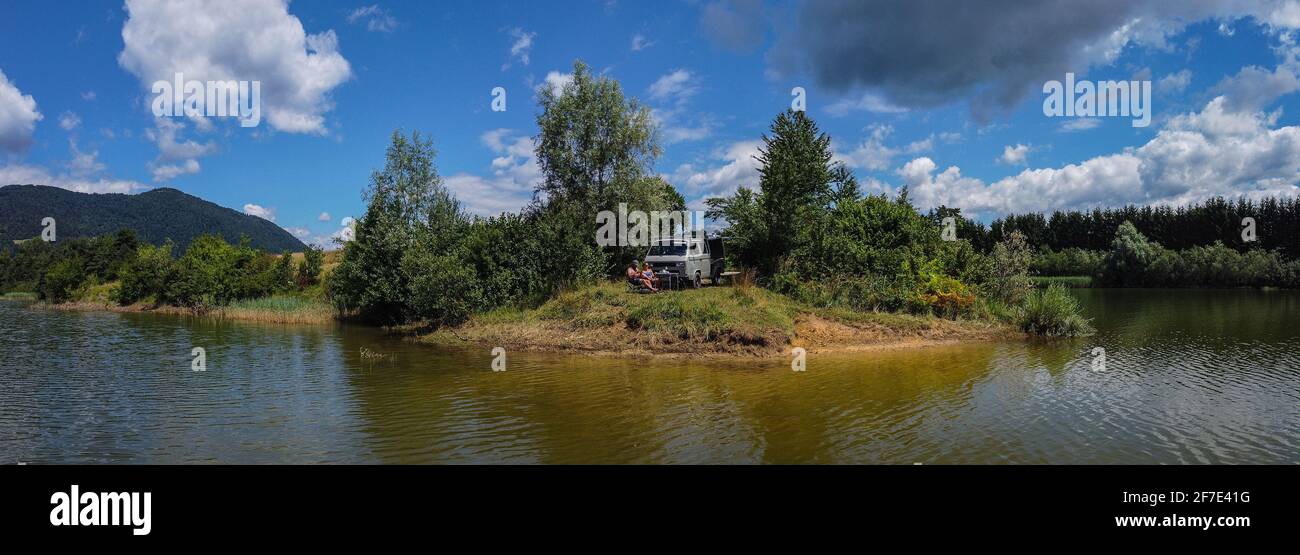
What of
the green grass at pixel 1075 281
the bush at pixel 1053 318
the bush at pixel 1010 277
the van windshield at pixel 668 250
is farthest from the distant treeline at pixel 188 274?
the green grass at pixel 1075 281

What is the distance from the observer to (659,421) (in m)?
10.8

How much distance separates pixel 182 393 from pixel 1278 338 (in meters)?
30.8

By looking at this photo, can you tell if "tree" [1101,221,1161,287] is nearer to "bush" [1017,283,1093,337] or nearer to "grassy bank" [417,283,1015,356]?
"bush" [1017,283,1093,337]

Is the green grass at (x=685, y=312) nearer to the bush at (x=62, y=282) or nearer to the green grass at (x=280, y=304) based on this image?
the green grass at (x=280, y=304)

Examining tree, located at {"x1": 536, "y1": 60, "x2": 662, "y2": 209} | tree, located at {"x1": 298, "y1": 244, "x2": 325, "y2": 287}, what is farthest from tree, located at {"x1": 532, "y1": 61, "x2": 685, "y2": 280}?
tree, located at {"x1": 298, "y1": 244, "x2": 325, "y2": 287}

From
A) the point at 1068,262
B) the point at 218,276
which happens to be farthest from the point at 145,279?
the point at 1068,262

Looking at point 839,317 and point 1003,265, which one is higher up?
point 1003,265

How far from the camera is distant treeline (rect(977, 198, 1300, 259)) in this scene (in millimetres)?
64750

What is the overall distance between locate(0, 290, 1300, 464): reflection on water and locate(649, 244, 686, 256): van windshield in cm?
776
